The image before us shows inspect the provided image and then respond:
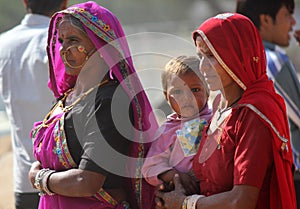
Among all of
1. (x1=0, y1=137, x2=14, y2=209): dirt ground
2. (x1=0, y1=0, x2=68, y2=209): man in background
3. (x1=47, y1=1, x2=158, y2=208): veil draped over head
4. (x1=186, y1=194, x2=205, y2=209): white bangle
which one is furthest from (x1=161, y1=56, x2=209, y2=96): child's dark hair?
(x1=0, y1=137, x2=14, y2=209): dirt ground

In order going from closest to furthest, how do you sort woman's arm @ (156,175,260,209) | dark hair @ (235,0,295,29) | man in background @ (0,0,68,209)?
woman's arm @ (156,175,260,209), man in background @ (0,0,68,209), dark hair @ (235,0,295,29)

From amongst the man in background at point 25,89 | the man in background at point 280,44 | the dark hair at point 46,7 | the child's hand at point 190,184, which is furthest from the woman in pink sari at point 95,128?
the man in background at point 280,44

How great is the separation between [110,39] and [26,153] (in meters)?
1.54

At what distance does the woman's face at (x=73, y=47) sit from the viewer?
3.23 meters

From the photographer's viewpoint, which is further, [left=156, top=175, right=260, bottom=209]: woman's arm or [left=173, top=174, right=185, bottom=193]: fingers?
[left=173, top=174, right=185, bottom=193]: fingers

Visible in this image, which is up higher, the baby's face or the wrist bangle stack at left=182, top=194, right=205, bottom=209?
the baby's face

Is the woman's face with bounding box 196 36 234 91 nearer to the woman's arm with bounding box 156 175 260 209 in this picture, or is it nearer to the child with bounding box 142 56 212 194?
the child with bounding box 142 56 212 194

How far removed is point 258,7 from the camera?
4918mm

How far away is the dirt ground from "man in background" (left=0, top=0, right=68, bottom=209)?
318 centimetres

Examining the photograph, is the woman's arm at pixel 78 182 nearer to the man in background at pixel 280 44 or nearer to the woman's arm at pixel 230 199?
the woman's arm at pixel 230 199

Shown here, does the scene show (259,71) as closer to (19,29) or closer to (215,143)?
(215,143)

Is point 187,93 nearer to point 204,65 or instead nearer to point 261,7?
point 204,65

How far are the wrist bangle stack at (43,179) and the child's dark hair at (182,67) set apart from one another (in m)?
0.68

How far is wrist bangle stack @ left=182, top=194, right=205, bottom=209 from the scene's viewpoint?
294cm
